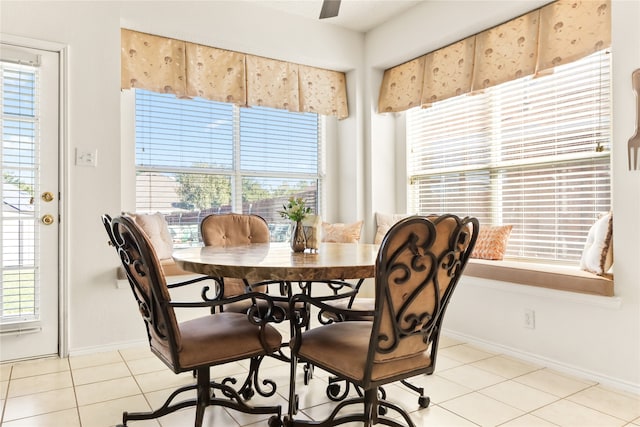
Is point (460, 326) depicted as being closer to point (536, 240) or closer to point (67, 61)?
point (536, 240)

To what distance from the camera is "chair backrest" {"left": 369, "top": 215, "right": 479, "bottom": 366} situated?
1357mm

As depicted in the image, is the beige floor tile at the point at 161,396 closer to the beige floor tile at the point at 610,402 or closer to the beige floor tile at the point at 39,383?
the beige floor tile at the point at 39,383

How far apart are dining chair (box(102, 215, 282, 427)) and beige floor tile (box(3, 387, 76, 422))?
0.52m

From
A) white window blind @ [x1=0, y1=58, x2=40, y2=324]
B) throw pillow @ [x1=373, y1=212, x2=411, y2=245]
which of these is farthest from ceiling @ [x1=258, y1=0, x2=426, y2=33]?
white window blind @ [x1=0, y1=58, x2=40, y2=324]

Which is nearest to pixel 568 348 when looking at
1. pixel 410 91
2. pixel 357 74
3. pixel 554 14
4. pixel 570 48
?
pixel 570 48

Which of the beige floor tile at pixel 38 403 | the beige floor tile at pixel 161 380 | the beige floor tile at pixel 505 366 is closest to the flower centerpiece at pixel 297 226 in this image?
the beige floor tile at pixel 161 380

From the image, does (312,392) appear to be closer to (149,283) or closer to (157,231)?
(149,283)

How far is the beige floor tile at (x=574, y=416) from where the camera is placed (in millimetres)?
1930

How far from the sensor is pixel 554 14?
2.82 m

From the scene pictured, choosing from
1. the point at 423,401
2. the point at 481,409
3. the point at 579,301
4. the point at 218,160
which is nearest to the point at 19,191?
the point at 218,160

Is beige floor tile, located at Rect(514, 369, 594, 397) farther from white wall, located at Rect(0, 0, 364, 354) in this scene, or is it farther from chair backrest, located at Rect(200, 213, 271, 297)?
white wall, located at Rect(0, 0, 364, 354)

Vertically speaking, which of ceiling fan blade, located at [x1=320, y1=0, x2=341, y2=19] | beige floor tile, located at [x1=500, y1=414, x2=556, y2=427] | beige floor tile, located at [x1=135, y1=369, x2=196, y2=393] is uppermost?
ceiling fan blade, located at [x1=320, y1=0, x2=341, y2=19]

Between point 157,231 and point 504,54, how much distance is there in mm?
2933

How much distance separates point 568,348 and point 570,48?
75.0 inches
